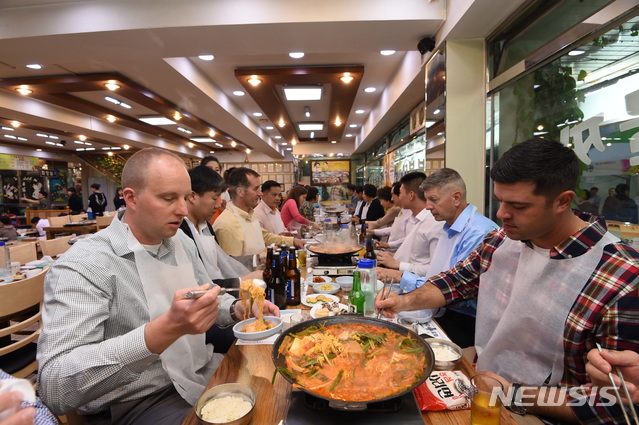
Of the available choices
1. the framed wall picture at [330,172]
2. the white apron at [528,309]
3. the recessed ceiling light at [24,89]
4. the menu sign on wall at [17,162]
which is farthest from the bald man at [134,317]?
the menu sign on wall at [17,162]

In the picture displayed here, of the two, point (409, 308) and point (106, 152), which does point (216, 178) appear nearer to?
point (409, 308)

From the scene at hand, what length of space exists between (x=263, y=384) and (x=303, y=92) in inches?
234

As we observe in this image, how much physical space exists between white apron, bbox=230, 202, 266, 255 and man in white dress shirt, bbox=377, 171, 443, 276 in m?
1.38

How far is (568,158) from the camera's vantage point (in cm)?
137

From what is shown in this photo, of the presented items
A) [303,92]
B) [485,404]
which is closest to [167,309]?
[485,404]

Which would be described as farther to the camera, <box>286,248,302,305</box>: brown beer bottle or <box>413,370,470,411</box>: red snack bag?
<box>286,248,302,305</box>: brown beer bottle

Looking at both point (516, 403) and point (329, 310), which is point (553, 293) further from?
point (329, 310)

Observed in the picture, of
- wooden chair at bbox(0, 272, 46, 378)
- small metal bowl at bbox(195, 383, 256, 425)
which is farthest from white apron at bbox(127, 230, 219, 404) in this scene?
wooden chair at bbox(0, 272, 46, 378)

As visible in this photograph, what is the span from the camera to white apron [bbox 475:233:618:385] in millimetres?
1331

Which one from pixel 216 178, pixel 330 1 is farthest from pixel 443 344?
pixel 330 1

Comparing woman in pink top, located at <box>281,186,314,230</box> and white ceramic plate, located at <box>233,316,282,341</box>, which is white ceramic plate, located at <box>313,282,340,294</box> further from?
woman in pink top, located at <box>281,186,314,230</box>

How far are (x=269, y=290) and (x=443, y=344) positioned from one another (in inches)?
43.5

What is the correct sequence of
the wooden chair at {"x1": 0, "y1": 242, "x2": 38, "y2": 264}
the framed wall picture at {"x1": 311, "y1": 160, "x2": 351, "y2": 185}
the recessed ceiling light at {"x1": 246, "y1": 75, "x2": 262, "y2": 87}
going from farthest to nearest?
the framed wall picture at {"x1": 311, "y1": 160, "x2": 351, "y2": 185} → the recessed ceiling light at {"x1": 246, "y1": 75, "x2": 262, "y2": 87} → the wooden chair at {"x1": 0, "y1": 242, "x2": 38, "y2": 264}

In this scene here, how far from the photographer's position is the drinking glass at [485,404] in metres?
0.98
